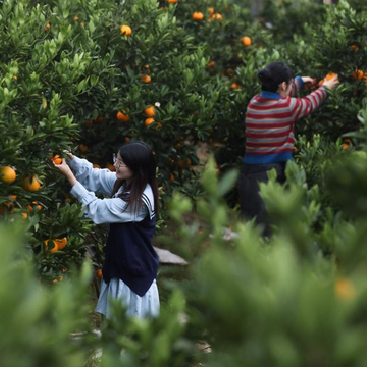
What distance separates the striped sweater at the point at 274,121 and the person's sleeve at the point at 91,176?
1.59m

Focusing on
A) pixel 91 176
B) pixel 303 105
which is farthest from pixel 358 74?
pixel 91 176

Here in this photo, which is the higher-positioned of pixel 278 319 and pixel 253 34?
pixel 278 319

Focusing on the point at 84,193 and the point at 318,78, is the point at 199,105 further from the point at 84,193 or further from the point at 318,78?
the point at 84,193

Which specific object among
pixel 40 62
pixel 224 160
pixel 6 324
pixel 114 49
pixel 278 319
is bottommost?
pixel 224 160

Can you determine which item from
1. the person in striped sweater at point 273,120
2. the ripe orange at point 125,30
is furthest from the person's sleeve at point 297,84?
the ripe orange at point 125,30

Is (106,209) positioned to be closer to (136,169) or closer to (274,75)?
(136,169)

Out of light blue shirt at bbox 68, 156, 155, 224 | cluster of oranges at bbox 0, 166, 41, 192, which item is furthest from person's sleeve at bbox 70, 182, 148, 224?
cluster of oranges at bbox 0, 166, 41, 192

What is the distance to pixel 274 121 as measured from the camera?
17.9ft

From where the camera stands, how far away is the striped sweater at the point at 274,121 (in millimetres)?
5422

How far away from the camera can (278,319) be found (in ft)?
4.34

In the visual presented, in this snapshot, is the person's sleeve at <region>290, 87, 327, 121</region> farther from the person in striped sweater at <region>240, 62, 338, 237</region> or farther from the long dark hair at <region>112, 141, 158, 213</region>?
the long dark hair at <region>112, 141, 158, 213</region>

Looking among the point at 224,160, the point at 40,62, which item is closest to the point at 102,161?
the point at 224,160

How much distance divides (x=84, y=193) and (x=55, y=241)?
31 centimetres

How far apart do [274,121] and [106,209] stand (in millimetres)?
2033
